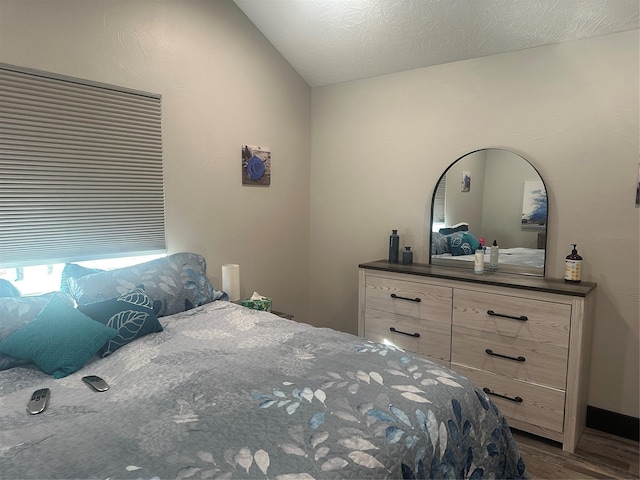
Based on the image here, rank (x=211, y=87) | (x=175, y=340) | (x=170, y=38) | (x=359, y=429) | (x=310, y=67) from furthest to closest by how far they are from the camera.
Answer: (x=310, y=67) → (x=211, y=87) → (x=170, y=38) → (x=175, y=340) → (x=359, y=429)

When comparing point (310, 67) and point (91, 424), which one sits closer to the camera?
point (91, 424)

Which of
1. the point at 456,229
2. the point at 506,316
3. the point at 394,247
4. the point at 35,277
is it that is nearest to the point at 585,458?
the point at 506,316

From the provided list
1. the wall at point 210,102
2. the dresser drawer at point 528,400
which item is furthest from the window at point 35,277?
the dresser drawer at point 528,400

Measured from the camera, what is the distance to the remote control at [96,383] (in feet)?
4.92

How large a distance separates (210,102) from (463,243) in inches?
82.3

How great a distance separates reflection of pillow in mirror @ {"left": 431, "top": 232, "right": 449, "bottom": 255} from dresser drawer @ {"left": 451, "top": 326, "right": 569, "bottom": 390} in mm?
660

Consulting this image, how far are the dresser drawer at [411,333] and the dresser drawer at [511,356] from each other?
2.7 inches

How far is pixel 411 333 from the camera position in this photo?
2.88 meters

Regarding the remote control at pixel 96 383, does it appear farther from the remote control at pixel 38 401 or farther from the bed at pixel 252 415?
the remote control at pixel 38 401

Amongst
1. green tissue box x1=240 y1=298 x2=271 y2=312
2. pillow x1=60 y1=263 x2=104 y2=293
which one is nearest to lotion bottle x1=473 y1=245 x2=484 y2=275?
green tissue box x1=240 y1=298 x2=271 y2=312

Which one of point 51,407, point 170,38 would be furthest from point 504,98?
point 51,407

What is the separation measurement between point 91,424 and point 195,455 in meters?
0.39

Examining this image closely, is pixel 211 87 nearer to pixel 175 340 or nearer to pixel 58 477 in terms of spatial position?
pixel 175 340

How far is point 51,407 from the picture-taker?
1.37m
